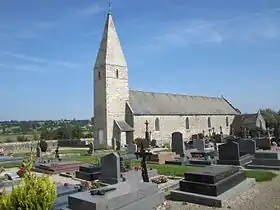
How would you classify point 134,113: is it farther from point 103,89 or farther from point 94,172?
point 94,172

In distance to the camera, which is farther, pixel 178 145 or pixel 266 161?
pixel 178 145

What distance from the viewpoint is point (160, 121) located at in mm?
38344

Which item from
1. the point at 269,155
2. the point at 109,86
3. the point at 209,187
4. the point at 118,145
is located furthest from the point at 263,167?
the point at 109,86

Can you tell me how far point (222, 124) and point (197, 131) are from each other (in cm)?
659

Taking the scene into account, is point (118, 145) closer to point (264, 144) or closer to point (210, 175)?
point (264, 144)

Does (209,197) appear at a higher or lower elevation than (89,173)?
lower

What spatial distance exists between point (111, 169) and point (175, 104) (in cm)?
3073

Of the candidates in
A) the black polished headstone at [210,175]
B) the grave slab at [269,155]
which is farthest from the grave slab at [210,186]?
the grave slab at [269,155]

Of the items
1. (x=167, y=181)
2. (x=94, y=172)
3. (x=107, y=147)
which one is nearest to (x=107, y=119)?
(x=107, y=147)

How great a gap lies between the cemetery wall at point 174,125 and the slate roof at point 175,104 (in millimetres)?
658

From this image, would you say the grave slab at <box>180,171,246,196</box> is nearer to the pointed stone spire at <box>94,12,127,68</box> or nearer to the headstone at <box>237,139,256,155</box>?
the headstone at <box>237,139,256,155</box>

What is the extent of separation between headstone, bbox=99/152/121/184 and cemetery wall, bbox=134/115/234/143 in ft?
72.7

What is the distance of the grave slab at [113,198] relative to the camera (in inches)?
299

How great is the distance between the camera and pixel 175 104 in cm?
4244
